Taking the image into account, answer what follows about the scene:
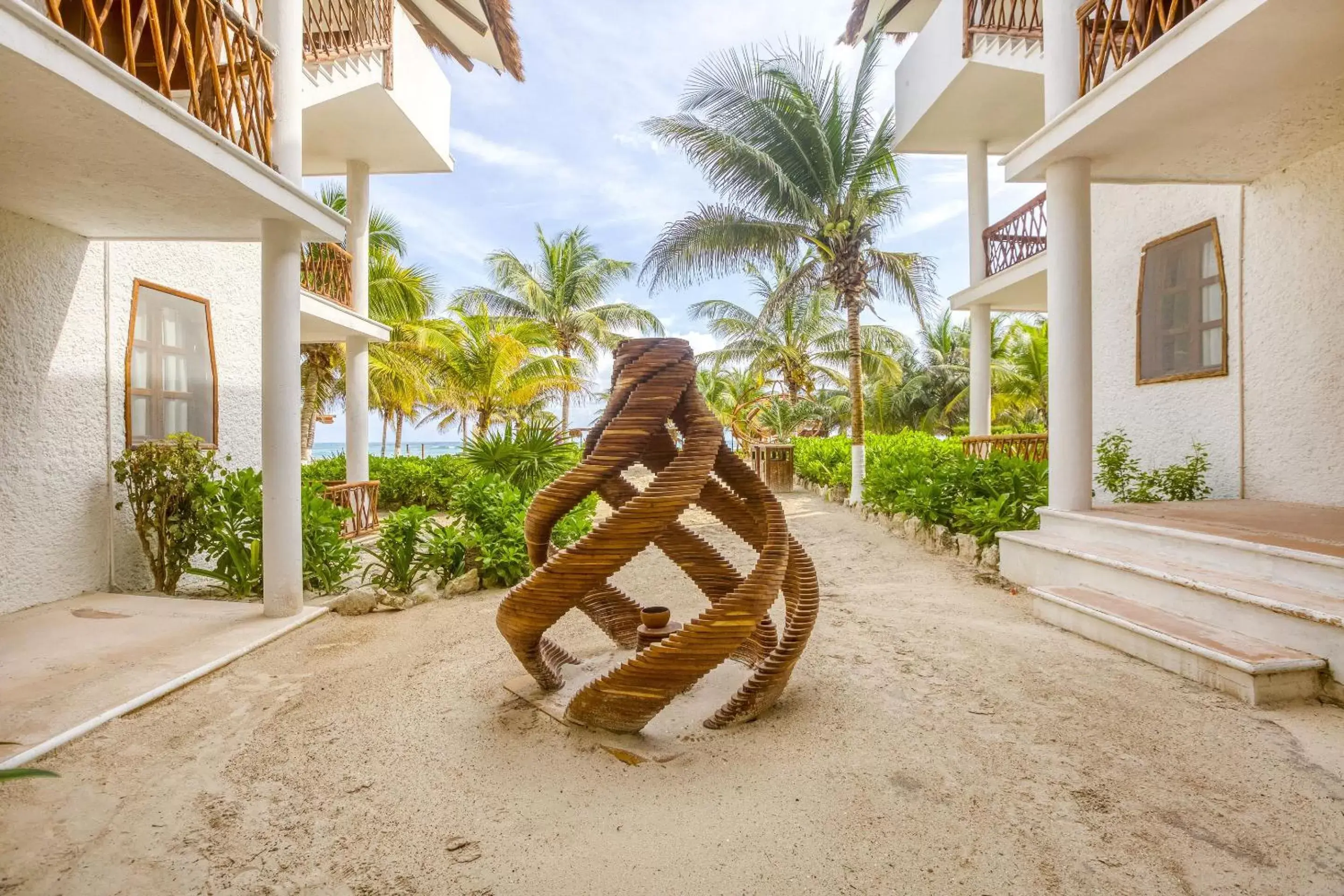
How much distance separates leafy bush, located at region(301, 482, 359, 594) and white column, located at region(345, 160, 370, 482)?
5.11 m

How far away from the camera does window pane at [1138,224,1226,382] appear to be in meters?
6.54

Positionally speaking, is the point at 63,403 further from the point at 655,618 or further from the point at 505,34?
the point at 505,34

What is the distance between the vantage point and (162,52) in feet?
12.9

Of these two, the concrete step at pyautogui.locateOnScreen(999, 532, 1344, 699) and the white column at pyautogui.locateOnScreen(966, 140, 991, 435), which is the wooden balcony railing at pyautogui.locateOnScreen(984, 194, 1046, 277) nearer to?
the white column at pyautogui.locateOnScreen(966, 140, 991, 435)

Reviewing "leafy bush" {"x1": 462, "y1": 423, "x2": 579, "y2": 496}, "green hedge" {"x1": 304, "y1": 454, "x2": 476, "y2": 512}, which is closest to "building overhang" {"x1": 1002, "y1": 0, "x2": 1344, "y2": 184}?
"leafy bush" {"x1": 462, "y1": 423, "x2": 579, "y2": 496}

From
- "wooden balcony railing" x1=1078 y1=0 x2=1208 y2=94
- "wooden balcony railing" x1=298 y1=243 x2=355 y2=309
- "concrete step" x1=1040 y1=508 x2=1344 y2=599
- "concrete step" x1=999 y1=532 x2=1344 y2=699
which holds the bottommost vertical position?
"concrete step" x1=999 y1=532 x2=1344 y2=699

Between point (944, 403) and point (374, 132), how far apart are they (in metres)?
21.1

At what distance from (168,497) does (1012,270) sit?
10616mm

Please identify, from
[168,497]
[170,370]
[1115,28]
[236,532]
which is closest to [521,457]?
[236,532]

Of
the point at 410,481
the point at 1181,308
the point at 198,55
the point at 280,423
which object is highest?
the point at 198,55

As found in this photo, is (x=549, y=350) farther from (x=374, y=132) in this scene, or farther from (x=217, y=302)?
(x=217, y=302)

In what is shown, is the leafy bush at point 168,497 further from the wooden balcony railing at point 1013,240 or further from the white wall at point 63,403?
the wooden balcony railing at point 1013,240

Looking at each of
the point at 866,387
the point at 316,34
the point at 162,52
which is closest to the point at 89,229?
the point at 162,52

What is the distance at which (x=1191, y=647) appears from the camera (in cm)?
328
